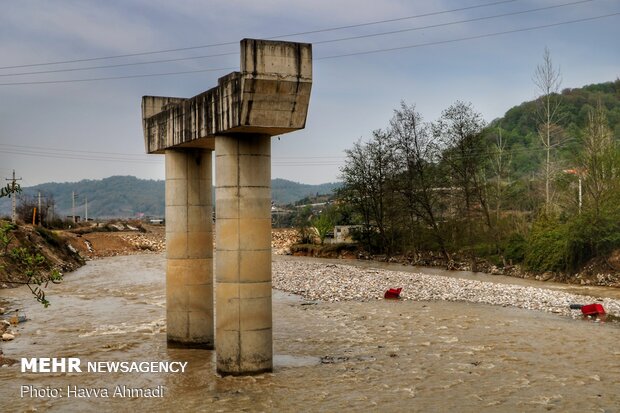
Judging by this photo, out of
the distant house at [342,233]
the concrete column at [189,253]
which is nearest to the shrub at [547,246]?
the concrete column at [189,253]

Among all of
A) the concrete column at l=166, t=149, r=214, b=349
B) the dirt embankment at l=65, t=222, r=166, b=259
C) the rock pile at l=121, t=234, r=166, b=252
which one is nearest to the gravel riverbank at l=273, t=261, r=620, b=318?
the concrete column at l=166, t=149, r=214, b=349

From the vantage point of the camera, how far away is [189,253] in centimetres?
1730

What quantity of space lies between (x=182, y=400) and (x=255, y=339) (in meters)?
2.01

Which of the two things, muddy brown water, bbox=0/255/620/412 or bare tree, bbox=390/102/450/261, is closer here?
muddy brown water, bbox=0/255/620/412

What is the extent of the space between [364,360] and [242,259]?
434 centimetres

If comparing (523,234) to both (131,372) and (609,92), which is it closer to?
(131,372)

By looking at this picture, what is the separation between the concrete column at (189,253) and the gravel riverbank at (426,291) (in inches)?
419

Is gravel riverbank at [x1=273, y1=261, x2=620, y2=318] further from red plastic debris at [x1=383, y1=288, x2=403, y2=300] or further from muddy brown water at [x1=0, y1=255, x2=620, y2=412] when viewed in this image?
muddy brown water at [x1=0, y1=255, x2=620, y2=412]

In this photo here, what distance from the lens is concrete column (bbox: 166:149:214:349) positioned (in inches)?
678

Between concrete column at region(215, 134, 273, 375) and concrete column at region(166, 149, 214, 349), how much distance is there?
3.35m

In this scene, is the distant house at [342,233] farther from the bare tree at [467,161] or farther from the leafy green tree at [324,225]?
the bare tree at [467,161]

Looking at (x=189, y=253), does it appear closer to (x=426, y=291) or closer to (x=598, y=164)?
(x=426, y=291)

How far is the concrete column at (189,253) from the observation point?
56.5 feet

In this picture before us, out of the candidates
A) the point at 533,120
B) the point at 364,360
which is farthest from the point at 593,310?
the point at 533,120
